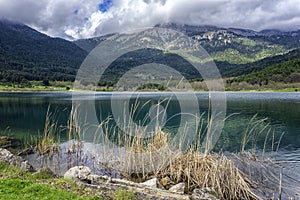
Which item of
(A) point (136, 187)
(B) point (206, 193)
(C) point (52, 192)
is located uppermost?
(C) point (52, 192)

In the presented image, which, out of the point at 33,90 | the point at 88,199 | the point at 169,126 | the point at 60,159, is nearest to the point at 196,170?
the point at 88,199

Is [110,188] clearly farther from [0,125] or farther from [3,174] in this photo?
[0,125]

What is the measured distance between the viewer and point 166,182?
10.9 metres

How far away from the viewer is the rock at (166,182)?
10.7 m

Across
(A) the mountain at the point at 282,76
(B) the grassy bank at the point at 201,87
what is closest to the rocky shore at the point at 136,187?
(B) the grassy bank at the point at 201,87

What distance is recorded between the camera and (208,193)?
9.11 metres

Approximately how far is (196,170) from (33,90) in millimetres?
145322

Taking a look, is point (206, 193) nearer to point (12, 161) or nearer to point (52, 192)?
point (52, 192)

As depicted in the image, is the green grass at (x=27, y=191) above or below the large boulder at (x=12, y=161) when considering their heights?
above

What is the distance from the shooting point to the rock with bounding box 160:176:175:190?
420 inches

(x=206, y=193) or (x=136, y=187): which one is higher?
(x=136, y=187)

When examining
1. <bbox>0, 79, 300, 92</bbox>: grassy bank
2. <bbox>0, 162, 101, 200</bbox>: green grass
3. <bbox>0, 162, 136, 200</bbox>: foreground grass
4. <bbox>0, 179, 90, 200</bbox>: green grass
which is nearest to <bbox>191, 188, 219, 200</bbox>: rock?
<bbox>0, 162, 136, 200</bbox>: foreground grass

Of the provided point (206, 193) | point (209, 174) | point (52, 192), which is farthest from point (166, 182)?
point (52, 192)

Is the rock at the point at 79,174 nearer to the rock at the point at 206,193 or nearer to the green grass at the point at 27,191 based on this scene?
the green grass at the point at 27,191
